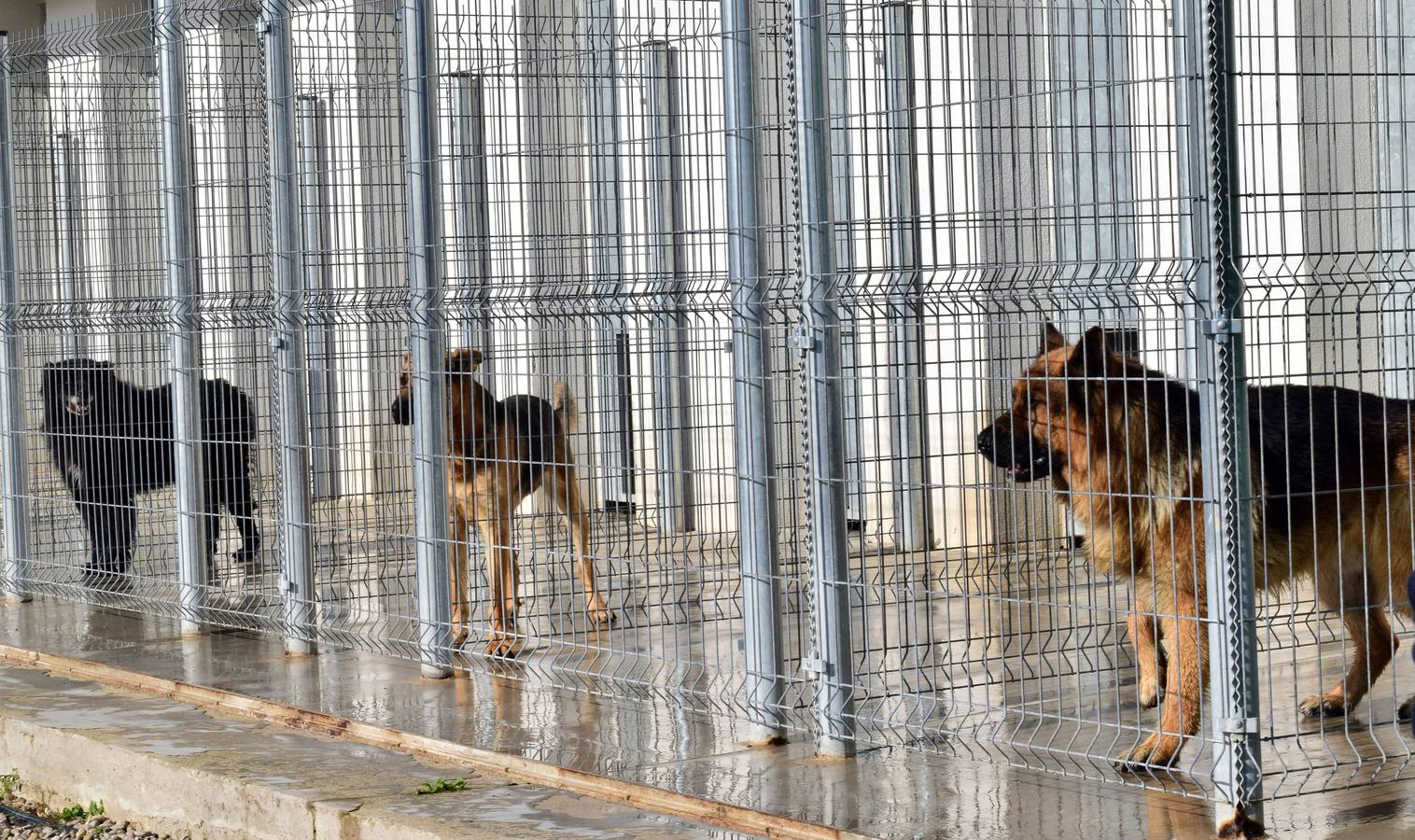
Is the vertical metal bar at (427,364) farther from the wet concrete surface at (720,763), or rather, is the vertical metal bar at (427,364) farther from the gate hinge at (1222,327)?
the gate hinge at (1222,327)

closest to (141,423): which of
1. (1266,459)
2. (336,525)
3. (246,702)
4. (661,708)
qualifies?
(336,525)

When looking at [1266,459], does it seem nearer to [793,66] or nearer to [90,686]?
[793,66]

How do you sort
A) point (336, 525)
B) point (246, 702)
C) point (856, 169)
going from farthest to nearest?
point (856, 169) → point (336, 525) → point (246, 702)

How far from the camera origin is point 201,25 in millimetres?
8312

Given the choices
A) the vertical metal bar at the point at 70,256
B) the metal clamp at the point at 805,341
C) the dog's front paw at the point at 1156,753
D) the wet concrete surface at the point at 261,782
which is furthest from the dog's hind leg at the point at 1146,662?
the vertical metal bar at the point at 70,256

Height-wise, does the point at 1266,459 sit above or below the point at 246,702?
above

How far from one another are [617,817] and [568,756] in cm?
63

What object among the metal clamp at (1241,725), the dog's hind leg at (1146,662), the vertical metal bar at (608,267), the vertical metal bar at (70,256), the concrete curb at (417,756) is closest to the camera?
the metal clamp at (1241,725)

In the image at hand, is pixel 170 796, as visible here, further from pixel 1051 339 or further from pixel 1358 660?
pixel 1358 660

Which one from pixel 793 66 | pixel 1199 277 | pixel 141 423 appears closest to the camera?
pixel 1199 277

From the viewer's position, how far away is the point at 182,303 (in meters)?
8.62

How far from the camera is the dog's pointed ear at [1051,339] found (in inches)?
221

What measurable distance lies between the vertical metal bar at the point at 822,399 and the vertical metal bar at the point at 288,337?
10.3 feet

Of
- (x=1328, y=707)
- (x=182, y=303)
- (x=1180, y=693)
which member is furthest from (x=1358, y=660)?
(x=182, y=303)
